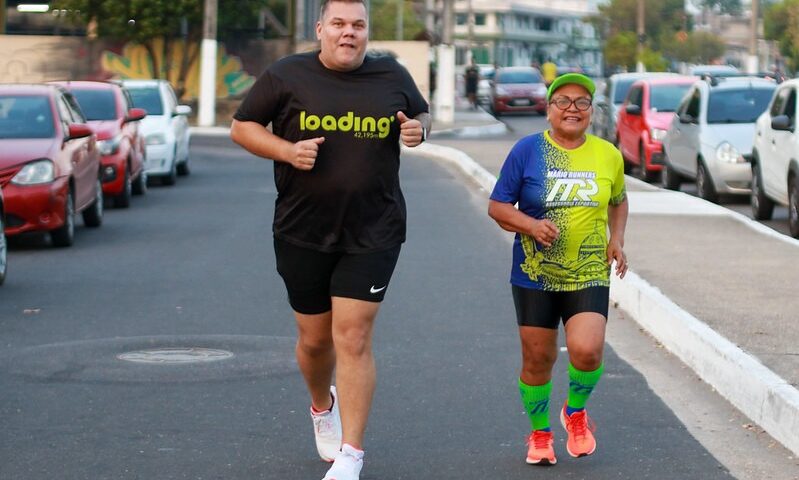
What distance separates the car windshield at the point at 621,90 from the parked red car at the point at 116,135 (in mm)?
11396

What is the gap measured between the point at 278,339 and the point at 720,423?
10.5 feet

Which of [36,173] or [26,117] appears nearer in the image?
[36,173]

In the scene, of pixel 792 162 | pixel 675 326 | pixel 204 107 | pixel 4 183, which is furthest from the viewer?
pixel 204 107

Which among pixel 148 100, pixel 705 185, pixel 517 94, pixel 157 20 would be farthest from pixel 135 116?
pixel 517 94

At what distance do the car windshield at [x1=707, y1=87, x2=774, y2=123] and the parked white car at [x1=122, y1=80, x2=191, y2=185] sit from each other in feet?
25.0

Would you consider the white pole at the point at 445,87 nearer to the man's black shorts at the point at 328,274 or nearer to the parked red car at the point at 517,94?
the parked red car at the point at 517,94

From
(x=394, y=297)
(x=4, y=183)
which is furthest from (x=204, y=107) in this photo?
(x=394, y=297)

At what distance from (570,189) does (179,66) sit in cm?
3940

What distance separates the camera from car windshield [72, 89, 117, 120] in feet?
68.9

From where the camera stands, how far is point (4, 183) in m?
14.6

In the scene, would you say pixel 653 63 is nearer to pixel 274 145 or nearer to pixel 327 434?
pixel 327 434

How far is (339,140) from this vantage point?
6148 mm

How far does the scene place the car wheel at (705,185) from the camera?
20.7 metres

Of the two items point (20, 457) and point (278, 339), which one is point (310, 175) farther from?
point (278, 339)
